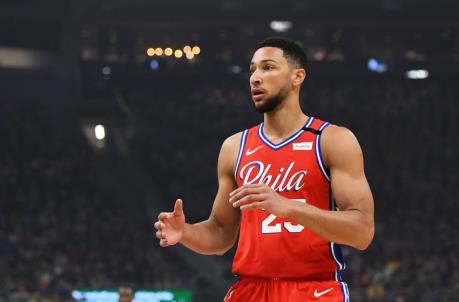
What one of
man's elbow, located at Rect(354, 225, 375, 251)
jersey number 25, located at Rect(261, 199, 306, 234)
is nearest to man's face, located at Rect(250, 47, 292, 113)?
jersey number 25, located at Rect(261, 199, 306, 234)

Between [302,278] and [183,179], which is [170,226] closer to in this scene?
[302,278]

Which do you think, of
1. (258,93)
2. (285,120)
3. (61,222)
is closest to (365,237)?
(285,120)

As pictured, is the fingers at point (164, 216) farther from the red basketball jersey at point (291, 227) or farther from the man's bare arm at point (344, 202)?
the man's bare arm at point (344, 202)

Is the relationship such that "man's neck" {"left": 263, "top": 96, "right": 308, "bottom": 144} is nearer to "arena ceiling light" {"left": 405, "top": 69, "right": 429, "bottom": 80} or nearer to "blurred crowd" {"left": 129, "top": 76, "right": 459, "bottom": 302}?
"blurred crowd" {"left": 129, "top": 76, "right": 459, "bottom": 302}

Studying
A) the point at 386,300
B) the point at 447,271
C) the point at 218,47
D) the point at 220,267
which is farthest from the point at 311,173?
the point at 218,47

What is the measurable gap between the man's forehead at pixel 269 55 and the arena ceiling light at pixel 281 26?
105ft

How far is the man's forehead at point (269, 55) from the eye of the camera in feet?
17.7

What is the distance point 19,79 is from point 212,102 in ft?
24.3

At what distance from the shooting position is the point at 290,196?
531cm

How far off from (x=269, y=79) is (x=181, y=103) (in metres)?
31.3

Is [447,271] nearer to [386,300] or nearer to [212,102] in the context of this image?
[386,300]

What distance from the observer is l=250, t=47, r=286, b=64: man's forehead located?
540 centimetres

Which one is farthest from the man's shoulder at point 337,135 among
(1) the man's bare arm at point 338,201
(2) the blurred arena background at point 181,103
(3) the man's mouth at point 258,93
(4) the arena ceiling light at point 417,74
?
(4) the arena ceiling light at point 417,74

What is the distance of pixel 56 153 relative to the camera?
113 ft
